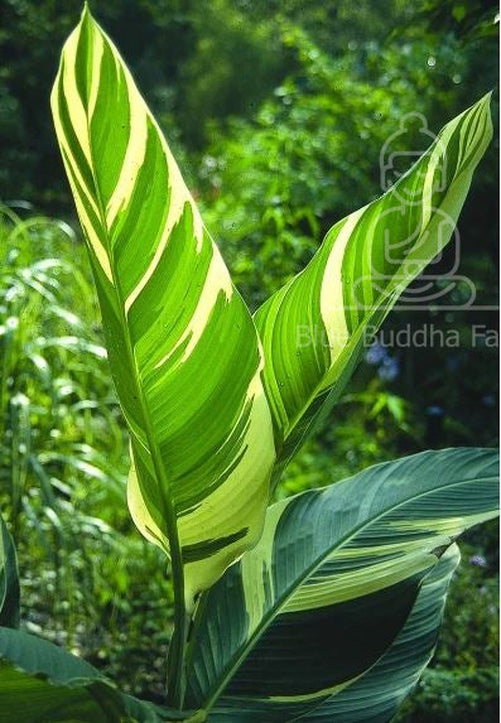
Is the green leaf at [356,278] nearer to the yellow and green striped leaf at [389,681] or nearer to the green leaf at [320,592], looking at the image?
the green leaf at [320,592]

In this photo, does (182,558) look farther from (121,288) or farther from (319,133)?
(319,133)

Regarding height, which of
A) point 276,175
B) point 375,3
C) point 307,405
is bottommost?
point 307,405

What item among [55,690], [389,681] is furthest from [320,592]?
[55,690]

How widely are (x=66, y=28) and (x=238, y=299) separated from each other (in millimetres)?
6709

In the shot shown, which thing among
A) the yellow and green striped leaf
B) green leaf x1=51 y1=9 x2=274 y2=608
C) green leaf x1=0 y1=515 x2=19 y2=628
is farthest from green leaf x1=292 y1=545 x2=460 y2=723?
green leaf x1=0 y1=515 x2=19 y2=628

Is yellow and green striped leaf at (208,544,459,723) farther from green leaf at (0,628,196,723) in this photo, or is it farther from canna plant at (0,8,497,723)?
green leaf at (0,628,196,723)

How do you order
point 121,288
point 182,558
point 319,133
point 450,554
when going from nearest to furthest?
point 121,288 < point 182,558 < point 450,554 < point 319,133

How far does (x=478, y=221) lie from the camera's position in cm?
316

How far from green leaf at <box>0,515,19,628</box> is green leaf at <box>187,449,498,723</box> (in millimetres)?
189

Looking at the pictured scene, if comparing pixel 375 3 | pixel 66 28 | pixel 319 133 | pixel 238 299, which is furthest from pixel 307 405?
pixel 66 28

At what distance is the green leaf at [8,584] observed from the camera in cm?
101

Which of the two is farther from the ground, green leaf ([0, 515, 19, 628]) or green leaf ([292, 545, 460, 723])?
green leaf ([0, 515, 19, 628])

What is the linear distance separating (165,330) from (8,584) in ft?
1.09

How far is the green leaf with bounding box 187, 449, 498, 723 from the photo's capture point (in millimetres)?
1027
